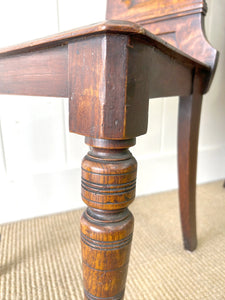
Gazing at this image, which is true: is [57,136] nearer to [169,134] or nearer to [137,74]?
[169,134]

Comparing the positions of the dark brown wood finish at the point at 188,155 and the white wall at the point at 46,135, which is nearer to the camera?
the dark brown wood finish at the point at 188,155

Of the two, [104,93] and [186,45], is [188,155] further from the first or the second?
[104,93]

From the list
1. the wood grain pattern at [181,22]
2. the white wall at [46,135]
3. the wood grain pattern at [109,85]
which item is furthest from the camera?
the white wall at [46,135]

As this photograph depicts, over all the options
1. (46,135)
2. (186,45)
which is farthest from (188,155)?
(46,135)

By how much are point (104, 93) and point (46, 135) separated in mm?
631

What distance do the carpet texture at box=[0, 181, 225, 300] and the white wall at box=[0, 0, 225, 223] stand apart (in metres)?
0.07

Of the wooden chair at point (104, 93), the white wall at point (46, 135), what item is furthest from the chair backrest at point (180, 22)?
the white wall at point (46, 135)

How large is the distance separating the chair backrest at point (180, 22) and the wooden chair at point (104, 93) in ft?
0.49

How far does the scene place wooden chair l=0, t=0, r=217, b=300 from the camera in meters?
0.27

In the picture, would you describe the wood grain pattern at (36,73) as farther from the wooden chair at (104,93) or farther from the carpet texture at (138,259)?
the carpet texture at (138,259)

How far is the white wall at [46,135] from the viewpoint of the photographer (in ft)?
2.53

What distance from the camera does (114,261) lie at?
1.06ft

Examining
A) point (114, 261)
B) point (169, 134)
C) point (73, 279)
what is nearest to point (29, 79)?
point (114, 261)

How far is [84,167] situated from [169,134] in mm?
815
